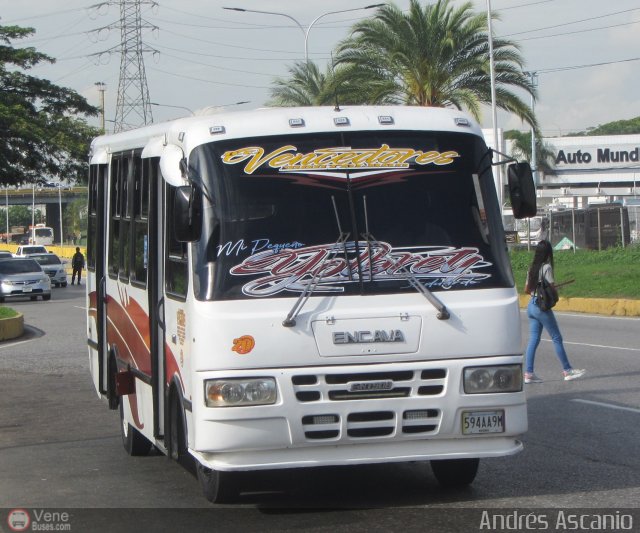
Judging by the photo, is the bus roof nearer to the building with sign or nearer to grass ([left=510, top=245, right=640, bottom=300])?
grass ([left=510, top=245, right=640, bottom=300])

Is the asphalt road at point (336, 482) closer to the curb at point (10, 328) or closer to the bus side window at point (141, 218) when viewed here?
the bus side window at point (141, 218)

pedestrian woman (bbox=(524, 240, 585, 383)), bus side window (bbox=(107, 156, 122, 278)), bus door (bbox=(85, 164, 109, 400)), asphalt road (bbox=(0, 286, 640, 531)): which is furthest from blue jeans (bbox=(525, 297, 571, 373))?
bus side window (bbox=(107, 156, 122, 278))

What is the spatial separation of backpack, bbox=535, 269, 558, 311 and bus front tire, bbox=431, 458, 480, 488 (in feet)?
19.3

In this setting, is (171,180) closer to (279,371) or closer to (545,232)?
(279,371)

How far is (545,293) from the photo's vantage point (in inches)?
542

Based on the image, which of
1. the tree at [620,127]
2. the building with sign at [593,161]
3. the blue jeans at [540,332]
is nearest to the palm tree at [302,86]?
the blue jeans at [540,332]

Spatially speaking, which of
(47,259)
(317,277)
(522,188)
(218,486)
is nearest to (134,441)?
(218,486)

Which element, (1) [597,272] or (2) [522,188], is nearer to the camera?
(2) [522,188]

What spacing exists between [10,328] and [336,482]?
16939 mm

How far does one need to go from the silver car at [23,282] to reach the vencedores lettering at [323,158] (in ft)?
113

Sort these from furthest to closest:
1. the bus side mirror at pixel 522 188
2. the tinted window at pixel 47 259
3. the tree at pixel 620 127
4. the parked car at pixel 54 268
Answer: the tree at pixel 620 127 → the tinted window at pixel 47 259 → the parked car at pixel 54 268 → the bus side mirror at pixel 522 188

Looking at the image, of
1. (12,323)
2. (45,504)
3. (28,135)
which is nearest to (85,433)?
(45,504)

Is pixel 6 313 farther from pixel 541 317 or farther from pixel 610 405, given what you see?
pixel 610 405

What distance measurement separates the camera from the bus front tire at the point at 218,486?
7594mm
